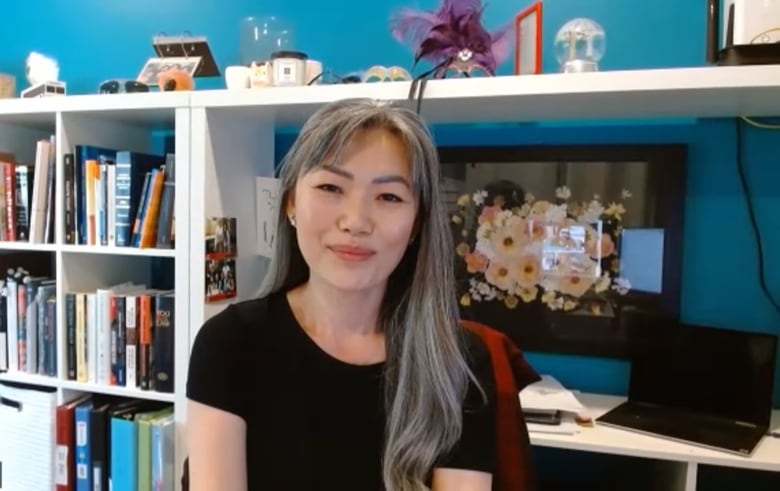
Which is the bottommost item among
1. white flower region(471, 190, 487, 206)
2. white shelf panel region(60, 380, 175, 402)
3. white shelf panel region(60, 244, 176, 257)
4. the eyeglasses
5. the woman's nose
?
white shelf panel region(60, 380, 175, 402)

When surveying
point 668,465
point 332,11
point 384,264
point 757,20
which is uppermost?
point 332,11

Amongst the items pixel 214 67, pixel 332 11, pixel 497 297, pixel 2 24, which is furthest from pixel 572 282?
pixel 2 24

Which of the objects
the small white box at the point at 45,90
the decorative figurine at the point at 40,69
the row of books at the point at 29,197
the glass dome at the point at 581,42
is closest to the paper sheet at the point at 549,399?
the glass dome at the point at 581,42

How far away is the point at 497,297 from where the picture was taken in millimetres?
1927

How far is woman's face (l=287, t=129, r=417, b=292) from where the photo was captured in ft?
3.50

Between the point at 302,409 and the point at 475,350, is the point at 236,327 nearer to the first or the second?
the point at 302,409

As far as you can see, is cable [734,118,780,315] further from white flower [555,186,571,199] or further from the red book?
the red book

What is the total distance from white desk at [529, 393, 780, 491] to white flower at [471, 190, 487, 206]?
27.0 inches

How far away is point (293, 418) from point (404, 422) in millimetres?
189

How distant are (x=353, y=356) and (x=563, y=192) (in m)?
0.95

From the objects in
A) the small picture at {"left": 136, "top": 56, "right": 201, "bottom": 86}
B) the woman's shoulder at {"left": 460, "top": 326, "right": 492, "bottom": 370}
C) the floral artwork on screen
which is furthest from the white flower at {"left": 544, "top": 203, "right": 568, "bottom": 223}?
the small picture at {"left": 136, "top": 56, "right": 201, "bottom": 86}

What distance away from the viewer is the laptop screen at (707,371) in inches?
61.2

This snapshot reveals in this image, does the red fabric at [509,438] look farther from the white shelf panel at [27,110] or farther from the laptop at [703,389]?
the white shelf panel at [27,110]

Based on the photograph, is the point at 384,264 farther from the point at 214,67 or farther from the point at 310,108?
the point at 214,67
